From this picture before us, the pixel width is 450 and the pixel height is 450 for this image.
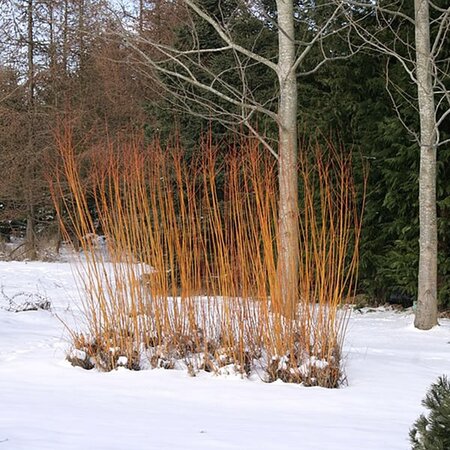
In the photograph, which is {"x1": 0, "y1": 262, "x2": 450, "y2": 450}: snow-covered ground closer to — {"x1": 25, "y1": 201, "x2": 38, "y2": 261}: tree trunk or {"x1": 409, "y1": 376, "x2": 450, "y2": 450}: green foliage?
{"x1": 409, "y1": 376, "x2": 450, "y2": 450}: green foliage

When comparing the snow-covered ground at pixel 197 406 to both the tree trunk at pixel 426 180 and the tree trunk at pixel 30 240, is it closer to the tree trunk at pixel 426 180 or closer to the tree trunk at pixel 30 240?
the tree trunk at pixel 426 180

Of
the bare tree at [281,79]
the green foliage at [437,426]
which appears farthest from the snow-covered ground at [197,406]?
the green foliage at [437,426]

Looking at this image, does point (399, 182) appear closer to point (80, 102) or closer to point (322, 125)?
point (322, 125)

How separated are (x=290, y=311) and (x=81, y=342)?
4.68ft

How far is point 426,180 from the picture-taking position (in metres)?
6.14

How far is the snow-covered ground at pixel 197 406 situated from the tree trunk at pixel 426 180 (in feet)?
4.44

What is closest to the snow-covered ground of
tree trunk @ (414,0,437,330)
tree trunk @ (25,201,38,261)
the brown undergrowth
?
the brown undergrowth

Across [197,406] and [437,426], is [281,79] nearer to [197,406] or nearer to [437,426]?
[197,406]

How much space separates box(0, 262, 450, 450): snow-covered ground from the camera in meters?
2.35

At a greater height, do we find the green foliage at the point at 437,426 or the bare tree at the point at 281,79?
the bare tree at the point at 281,79

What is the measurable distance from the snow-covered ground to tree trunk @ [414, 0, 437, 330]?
135 centimetres

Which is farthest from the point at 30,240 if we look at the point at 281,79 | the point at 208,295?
the point at 208,295

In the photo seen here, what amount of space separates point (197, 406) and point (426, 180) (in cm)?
406

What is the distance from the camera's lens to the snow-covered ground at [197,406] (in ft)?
7.72
